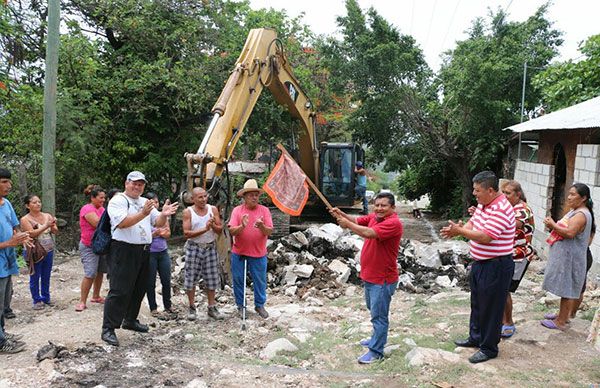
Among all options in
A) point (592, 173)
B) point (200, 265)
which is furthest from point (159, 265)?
point (592, 173)

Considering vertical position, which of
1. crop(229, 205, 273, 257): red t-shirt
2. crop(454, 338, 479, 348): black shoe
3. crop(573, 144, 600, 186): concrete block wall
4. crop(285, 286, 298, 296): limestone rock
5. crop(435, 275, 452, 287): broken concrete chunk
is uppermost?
crop(573, 144, 600, 186): concrete block wall

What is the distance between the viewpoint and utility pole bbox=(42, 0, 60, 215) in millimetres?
7719

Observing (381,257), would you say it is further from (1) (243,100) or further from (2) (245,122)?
(1) (243,100)

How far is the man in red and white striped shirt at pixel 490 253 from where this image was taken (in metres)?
4.24

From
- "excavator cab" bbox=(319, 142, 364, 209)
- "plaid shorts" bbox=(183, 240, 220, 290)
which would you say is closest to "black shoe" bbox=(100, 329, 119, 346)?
"plaid shorts" bbox=(183, 240, 220, 290)

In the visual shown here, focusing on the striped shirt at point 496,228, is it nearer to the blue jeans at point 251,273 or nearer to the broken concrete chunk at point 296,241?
the blue jeans at point 251,273

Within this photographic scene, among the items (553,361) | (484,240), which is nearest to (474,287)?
(484,240)

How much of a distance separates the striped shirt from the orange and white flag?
7.06 feet

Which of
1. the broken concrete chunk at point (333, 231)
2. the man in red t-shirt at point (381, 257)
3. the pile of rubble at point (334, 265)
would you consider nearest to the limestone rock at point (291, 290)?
the pile of rubble at point (334, 265)

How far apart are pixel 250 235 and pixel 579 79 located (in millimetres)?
10395

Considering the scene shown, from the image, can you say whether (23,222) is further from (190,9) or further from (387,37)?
(387,37)

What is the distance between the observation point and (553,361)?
178 inches

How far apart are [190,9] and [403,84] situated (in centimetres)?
778

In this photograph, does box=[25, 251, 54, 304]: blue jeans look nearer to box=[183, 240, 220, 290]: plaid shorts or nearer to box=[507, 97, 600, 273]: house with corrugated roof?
box=[183, 240, 220, 290]: plaid shorts
